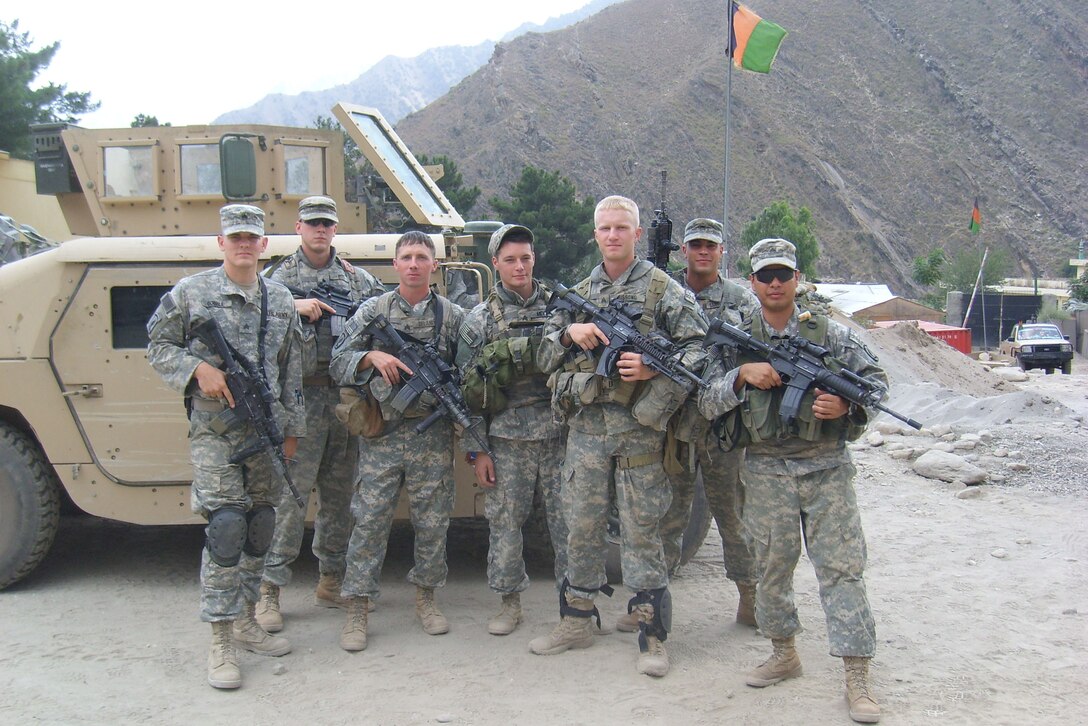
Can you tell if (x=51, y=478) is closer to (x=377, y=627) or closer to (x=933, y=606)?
(x=377, y=627)

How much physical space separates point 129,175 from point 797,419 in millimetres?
4321

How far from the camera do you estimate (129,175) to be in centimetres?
582

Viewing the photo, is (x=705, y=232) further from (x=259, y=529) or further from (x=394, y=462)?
(x=259, y=529)

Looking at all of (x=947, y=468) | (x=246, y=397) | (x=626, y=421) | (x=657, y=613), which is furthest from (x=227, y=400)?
(x=947, y=468)

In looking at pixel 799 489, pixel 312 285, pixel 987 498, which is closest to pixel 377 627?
pixel 312 285

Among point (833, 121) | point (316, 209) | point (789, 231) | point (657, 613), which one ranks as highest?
point (833, 121)

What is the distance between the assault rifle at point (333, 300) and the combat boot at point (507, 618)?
152 centimetres

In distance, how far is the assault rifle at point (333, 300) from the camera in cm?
462

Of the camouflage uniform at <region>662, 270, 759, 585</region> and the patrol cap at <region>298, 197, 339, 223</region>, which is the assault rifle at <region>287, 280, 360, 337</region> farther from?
the camouflage uniform at <region>662, 270, 759, 585</region>

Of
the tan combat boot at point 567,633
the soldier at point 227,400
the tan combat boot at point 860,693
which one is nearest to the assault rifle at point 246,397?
the soldier at point 227,400

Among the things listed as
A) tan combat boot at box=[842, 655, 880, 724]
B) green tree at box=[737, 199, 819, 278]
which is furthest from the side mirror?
green tree at box=[737, 199, 819, 278]

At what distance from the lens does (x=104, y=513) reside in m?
4.94

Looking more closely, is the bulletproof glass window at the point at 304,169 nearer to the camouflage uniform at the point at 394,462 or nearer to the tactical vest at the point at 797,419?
the camouflage uniform at the point at 394,462

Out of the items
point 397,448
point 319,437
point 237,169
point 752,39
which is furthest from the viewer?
point 752,39
